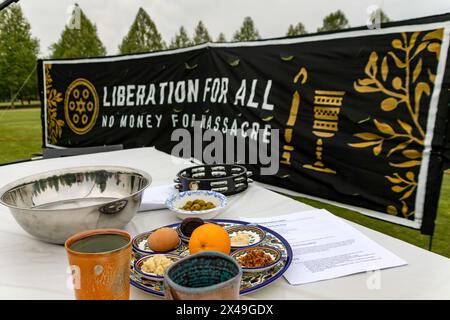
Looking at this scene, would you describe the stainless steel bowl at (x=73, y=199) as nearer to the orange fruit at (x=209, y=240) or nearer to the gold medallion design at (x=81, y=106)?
the orange fruit at (x=209, y=240)

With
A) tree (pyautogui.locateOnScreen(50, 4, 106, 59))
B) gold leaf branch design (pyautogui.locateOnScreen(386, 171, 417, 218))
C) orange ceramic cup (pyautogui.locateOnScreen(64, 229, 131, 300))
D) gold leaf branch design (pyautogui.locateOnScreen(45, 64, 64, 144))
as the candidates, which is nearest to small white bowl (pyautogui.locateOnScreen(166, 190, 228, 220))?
orange ceramic cup (pyautogui.locateOnScreen(64, 229, 131, 300))

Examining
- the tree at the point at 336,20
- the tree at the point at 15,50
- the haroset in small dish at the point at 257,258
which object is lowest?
the haroset in small dish at the point at 257,258

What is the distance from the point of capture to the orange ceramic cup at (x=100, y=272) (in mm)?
526

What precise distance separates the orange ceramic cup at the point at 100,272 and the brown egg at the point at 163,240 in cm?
25

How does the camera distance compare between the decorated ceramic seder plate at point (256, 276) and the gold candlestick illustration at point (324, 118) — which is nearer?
the decorated ceramic seder plate at point (256, 276)

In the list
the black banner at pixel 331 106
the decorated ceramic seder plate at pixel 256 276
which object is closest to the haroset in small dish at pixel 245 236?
the decorated ceramic seder plate at pixel 256 276

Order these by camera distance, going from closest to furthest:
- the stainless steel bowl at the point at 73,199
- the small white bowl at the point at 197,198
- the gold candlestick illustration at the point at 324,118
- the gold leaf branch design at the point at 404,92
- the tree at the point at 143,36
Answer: the stainless steel bowl at the point at 73,199
the small white bowl at the point at 197,198
the gold leaf branch design at the point at 404,92
the gold candlestick illustration at the point at 324,118
the tree at the point at 143,36

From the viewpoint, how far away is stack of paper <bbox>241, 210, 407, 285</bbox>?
2.41 feet

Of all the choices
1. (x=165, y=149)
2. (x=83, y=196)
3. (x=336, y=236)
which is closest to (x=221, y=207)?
(x=336, y=236)

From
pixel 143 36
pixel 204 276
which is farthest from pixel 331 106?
pixel 143 36

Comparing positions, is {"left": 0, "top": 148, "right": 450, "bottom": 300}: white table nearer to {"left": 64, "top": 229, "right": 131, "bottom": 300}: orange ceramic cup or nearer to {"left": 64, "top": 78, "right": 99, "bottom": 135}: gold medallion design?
{"left": 64, "top": 229, "right": 131, "bottom": 300}: orange ceramic cup

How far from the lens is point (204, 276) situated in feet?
1.65

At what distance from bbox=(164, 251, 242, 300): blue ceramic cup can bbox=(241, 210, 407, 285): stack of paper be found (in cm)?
25
